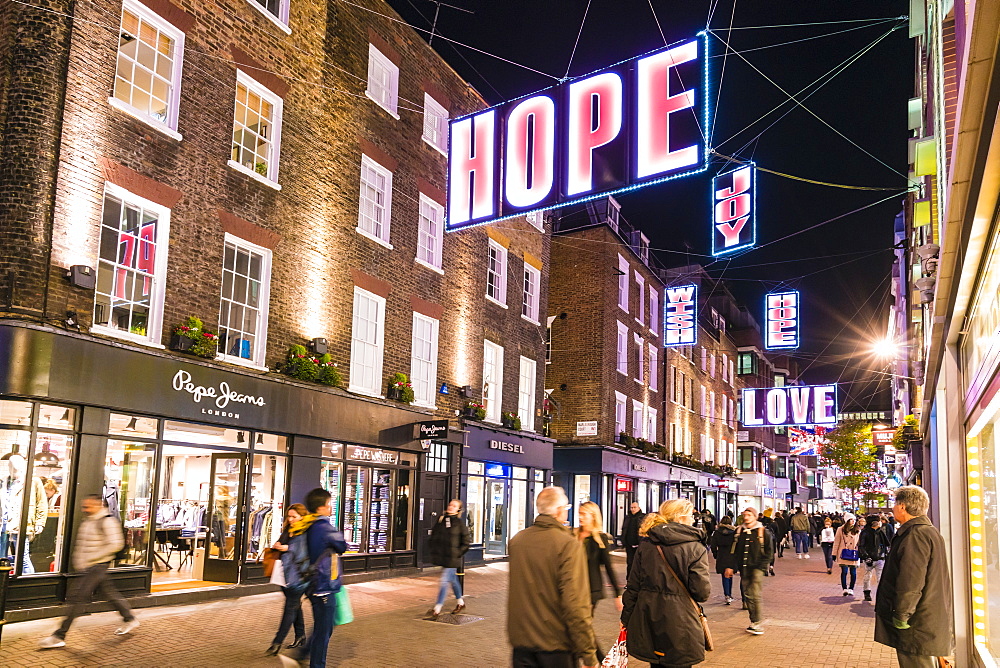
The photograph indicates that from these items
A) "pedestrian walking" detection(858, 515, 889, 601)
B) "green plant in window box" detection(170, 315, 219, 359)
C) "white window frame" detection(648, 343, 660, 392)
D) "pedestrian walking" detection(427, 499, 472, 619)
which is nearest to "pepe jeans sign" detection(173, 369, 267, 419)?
"green plant in window box" detection(170, 315, 219, 359)

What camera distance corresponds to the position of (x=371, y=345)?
1894 cm

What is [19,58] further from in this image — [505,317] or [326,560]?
[505,317]

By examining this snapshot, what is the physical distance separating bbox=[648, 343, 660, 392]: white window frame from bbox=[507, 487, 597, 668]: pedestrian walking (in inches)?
1293

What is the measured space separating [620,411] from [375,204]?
57.0 ft

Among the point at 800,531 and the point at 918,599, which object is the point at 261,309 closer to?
the point at 918,599

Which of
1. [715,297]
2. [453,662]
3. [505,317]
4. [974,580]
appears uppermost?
[715,297]

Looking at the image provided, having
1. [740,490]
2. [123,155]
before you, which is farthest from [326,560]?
[740,490]

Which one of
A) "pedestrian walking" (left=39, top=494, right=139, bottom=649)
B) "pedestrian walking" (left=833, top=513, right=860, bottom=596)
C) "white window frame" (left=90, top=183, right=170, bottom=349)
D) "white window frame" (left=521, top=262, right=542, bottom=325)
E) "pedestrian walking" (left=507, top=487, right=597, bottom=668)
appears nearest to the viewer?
"pedestrian walking" (left=507, top=487, right=597, bottom=668)

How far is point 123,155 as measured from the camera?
42.9 ft

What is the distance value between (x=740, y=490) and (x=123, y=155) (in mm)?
54125

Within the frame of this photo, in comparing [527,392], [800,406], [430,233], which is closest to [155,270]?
[430,233]

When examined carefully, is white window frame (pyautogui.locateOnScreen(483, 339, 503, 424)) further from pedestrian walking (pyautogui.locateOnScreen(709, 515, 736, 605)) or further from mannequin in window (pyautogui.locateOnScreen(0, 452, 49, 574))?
mannequin in window (pyautogui.locateOnScreen(0, 452, 49, 574))

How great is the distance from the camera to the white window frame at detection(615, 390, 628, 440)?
33156mm

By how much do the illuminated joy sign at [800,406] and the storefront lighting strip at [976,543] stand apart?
21631 mm
